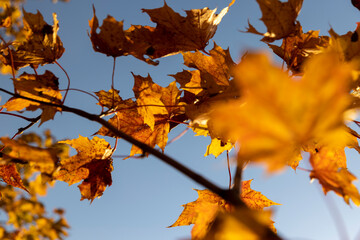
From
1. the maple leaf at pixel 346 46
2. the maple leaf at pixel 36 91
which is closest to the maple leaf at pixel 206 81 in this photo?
the maple leaf at pixel 346 46

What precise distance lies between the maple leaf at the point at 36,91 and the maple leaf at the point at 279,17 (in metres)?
0.72

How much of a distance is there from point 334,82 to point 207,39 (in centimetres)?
77

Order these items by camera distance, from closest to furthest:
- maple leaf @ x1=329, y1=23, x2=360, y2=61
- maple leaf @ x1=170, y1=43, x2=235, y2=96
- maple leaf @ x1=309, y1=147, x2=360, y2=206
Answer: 1. maple leaf @ x1=309, y1=147, x2=360, y2=206
2. maple leaf @ x1=329, y1=23, x2=360, y2=61
3. maple leaf @ x1=170, y1=43, x2=235, y2=96

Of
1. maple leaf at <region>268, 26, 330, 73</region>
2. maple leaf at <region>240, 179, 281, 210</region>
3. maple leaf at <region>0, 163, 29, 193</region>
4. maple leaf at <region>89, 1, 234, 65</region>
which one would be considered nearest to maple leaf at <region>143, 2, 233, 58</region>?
maple leaf at <region>89, 1, 234, 65</region>

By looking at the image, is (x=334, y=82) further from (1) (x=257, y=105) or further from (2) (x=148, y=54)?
(2) (x=148, y=54)

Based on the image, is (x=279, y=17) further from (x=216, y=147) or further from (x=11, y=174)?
Result: (x=11, y=174)

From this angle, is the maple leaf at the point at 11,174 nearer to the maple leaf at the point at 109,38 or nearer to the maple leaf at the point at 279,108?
the maple leaf at the point at 109,38

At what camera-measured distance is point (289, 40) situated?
3.43 feet

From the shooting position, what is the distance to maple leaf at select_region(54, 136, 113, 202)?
1.07 metres

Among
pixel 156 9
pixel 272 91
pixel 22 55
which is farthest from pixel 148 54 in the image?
pixel 272 91

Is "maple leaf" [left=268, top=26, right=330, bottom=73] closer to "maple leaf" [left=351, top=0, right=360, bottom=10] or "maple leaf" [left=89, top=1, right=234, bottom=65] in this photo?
"maple leaf" [left=351, top=0, right=360, bottom=10]

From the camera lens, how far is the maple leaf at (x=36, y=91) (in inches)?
35.0

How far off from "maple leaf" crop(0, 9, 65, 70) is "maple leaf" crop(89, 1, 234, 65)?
202 mm

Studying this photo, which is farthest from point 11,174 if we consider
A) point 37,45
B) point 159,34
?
point 159,34
